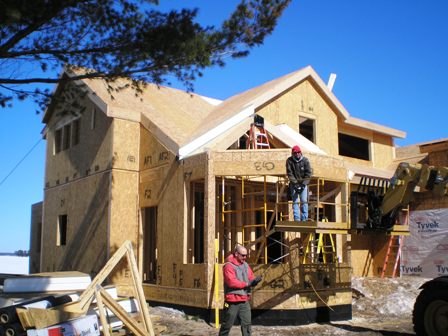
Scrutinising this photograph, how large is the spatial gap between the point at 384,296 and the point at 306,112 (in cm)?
637

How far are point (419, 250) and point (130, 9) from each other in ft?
44.6

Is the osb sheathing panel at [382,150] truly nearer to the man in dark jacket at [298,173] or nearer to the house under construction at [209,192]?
the house under construction at [209,192]

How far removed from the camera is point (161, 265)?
500 inches

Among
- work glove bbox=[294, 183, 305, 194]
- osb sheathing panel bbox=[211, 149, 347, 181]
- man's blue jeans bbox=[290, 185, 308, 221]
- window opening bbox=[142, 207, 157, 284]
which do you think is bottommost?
window opening bbox=[142, 207, 157, 284]

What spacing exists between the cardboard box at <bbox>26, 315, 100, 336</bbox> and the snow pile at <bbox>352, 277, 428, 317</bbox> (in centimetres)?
754

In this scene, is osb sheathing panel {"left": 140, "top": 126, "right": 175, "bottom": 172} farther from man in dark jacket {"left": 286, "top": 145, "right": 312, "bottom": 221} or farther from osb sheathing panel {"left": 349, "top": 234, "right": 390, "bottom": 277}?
osb sheathing panel {"left": 349, "top": 234, "right": 390, "bottom": 277}

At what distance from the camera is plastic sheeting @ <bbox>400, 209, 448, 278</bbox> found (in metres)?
17.1

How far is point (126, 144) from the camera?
14.3 m

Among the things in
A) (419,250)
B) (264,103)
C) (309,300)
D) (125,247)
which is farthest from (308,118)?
(125,247)

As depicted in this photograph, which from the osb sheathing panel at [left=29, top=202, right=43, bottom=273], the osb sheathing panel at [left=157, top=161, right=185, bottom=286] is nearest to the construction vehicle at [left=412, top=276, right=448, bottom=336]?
the osb sheathing panel at [left=157, top=161, right=185, bottom=286]

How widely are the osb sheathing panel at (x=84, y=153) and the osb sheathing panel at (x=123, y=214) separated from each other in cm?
62

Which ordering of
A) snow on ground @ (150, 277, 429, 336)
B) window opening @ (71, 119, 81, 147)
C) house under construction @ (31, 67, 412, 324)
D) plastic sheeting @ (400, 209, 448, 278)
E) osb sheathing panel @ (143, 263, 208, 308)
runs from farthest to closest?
plastic sheeting @ (400, 209, 448, 278) < window opening @ (71, 119, 81, 147) < osb sheathing panel @ (143, 263, 208, 308) < house under construction @ (31, 67, 412, 324) < snow on ground @ (150, 277, 429, 336)

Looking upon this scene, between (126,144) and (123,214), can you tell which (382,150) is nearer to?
(126,144)

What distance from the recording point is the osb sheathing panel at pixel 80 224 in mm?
14117
